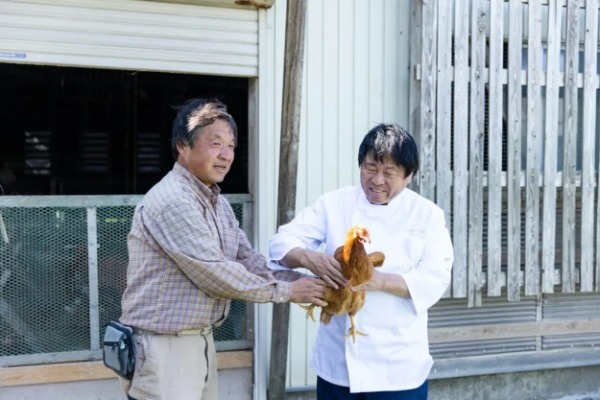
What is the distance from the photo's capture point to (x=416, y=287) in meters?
2.64

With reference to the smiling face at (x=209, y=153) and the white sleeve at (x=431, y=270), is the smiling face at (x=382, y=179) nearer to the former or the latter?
the white sleeve at (x=431, y=270)

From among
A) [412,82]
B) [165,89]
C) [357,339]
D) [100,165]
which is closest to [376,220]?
[357,339]

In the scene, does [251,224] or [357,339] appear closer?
[357,339]

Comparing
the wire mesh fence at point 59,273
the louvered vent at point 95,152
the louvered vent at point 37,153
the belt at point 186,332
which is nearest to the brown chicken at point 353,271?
the belt at point 186,332

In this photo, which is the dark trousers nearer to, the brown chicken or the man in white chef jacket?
the man in white chef jacket

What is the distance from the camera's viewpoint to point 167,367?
262 centimetres

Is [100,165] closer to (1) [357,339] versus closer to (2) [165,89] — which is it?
(2) [165,89]

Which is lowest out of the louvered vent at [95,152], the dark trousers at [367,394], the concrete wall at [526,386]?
the concrete wall at [526,386]

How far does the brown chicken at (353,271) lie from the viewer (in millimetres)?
2510

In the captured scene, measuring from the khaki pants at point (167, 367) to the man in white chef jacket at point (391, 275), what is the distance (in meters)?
0.58

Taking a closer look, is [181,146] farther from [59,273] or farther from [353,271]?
[59,273]

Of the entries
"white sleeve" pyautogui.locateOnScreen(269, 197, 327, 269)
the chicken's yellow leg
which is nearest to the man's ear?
"white sleeve" pyautogui.locateOnScreen(269, 197, 327, 269)

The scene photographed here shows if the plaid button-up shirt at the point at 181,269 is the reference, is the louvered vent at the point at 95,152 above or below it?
above

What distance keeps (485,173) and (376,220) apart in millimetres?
2228
